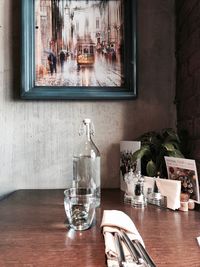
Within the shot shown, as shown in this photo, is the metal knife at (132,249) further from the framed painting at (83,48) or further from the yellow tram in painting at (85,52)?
the yellow tram in painting at (85,52)

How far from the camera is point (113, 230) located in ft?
2.19

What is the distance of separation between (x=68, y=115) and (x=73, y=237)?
0.71 metres

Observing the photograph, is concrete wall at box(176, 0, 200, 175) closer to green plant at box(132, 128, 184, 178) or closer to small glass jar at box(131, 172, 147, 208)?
green plant at box(132, 128, 184, 178)

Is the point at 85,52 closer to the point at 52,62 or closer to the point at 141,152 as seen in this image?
the point at 52,62

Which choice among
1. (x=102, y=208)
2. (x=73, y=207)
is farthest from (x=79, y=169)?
(x=73, y=207)

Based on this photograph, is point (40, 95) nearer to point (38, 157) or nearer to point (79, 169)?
point (38, 157)

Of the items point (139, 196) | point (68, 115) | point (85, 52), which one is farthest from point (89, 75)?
point (139, 196)

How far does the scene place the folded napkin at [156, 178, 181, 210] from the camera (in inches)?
35.9

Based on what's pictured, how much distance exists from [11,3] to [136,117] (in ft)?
2.65

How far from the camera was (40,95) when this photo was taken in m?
1.23

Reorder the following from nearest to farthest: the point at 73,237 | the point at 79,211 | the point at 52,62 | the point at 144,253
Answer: the point at 144,253 → the point at 73,237 → the point at 79,211 → the point at 52,62

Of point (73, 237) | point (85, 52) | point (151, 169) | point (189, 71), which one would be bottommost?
point (73, 237)

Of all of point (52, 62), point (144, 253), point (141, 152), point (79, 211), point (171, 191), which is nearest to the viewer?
point (144, 253)

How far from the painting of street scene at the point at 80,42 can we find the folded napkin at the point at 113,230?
716mm
